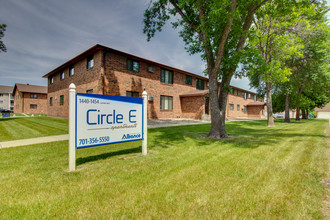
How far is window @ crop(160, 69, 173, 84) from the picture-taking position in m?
18.6

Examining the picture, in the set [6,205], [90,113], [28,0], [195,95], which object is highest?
A: [28,0]

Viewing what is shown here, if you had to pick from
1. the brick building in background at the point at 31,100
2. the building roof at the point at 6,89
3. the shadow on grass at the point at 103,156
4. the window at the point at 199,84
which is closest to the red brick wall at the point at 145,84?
the window at the point at 199,84

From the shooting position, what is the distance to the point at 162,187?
107 inches

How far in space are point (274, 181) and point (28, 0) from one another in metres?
14.2

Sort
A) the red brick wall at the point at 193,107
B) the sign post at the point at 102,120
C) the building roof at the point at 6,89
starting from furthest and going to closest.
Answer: the building roof at the point at 6,89
the red brick wall at the point at 193,107
the sign post at the point at 102,120

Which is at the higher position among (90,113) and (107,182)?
(90,113)

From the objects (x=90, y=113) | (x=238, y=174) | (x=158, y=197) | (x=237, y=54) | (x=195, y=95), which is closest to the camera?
(x=158, y=197)

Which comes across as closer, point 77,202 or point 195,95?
point 77,202

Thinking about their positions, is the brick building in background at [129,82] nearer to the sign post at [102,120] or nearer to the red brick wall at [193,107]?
the red brick wall at [193,107]

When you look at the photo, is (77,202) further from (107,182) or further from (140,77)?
(140,77)

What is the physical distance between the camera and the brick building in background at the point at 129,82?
A: 1372 cm

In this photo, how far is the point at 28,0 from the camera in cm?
923

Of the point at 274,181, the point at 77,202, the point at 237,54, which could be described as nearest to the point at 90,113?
the point at 77,202

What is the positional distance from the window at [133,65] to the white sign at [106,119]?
11.5 metres
